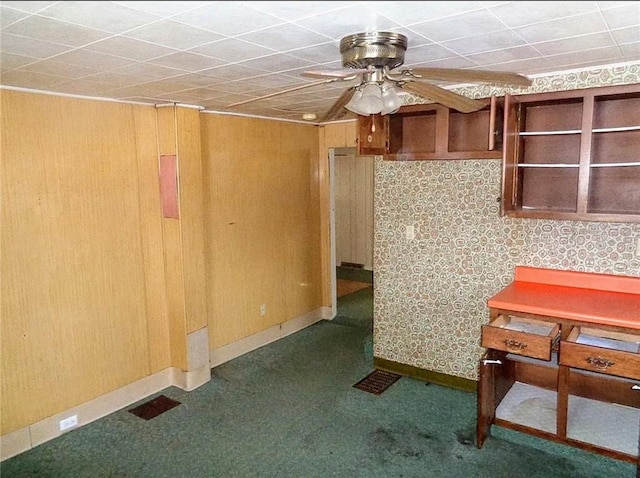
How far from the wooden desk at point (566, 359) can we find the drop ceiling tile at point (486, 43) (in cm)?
140

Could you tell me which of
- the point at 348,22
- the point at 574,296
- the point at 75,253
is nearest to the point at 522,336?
the point at 574,296

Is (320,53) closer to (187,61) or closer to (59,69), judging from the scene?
(187,61)

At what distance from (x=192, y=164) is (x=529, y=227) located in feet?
8.00

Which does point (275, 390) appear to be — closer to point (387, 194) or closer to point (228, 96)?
point (387, 194)

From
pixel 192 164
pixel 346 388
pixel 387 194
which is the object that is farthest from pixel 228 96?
pixel 346 388

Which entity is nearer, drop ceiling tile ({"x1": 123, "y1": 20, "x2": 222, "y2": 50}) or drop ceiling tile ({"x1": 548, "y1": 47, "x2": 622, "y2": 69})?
drop ceiling tile ({"x1": 123, "y1": 20, "x2": 222, "y2": 50})

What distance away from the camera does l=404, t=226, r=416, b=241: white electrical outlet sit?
364 cm

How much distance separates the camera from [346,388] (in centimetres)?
366

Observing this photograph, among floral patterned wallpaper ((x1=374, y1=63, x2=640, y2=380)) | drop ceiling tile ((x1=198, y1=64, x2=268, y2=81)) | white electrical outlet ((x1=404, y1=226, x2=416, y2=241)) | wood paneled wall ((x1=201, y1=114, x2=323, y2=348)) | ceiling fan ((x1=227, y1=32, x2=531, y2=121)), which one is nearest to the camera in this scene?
ceiling fan ((x1=227, y1=32, x2=531, y2=121))

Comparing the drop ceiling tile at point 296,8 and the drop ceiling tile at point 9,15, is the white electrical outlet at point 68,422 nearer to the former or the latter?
the drop ceiling tile at point 9,15

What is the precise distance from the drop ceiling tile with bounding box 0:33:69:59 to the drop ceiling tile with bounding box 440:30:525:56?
5.23ft

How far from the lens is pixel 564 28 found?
1813 mm

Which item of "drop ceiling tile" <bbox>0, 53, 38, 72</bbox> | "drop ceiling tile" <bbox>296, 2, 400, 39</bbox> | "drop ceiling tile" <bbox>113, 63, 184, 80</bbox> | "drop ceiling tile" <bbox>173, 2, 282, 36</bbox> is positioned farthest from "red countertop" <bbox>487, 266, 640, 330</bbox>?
"drop ceiling tile" <bbox>0, 53, 38, 72</bbox>

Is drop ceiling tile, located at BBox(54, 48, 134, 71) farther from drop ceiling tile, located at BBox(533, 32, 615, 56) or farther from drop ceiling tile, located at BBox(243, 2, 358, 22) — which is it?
drop ceiling tile, located at BBox(533, 32, 615, 56)
